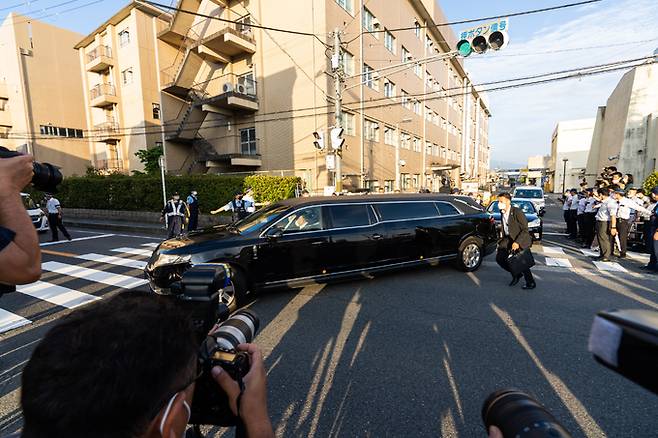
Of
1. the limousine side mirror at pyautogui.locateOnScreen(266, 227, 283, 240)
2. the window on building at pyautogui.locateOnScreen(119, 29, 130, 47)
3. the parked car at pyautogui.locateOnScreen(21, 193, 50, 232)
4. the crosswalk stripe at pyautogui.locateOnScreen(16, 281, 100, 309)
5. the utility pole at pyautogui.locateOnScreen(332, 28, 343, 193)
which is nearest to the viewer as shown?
the limousine side mirror at pyautogui.locateOnScreen(266, 227, 283, 240)

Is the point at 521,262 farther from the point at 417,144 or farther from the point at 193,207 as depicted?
the point at 417,144

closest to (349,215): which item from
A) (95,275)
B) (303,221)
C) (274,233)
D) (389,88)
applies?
(303,221)

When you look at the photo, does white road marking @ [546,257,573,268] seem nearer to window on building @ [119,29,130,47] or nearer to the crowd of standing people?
the crowd of standing people

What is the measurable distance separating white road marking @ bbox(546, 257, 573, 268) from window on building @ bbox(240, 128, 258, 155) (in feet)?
50.8

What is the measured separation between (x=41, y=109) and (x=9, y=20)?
7.17 metres

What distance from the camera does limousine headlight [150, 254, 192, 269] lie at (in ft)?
14.9

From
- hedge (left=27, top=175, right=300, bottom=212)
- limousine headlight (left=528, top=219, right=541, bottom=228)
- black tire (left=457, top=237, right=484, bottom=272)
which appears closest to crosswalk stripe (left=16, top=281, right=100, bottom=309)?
black tire (left=457, top=237, right=484, bottom=272)

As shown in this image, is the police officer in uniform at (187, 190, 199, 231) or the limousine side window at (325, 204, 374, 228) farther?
the police officer in uniform at (187, 190, 199, 231)

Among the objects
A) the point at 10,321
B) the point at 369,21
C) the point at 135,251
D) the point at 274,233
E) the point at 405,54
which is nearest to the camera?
the point at 10,321

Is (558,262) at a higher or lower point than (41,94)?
lower

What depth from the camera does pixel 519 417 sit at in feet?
2.87

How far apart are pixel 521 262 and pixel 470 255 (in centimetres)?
120

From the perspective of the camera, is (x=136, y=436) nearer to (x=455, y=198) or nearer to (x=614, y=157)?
(x=455, y=198)

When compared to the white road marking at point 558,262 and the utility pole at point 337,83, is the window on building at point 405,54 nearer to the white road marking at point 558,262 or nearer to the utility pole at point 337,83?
the utility pole at point 337,83
